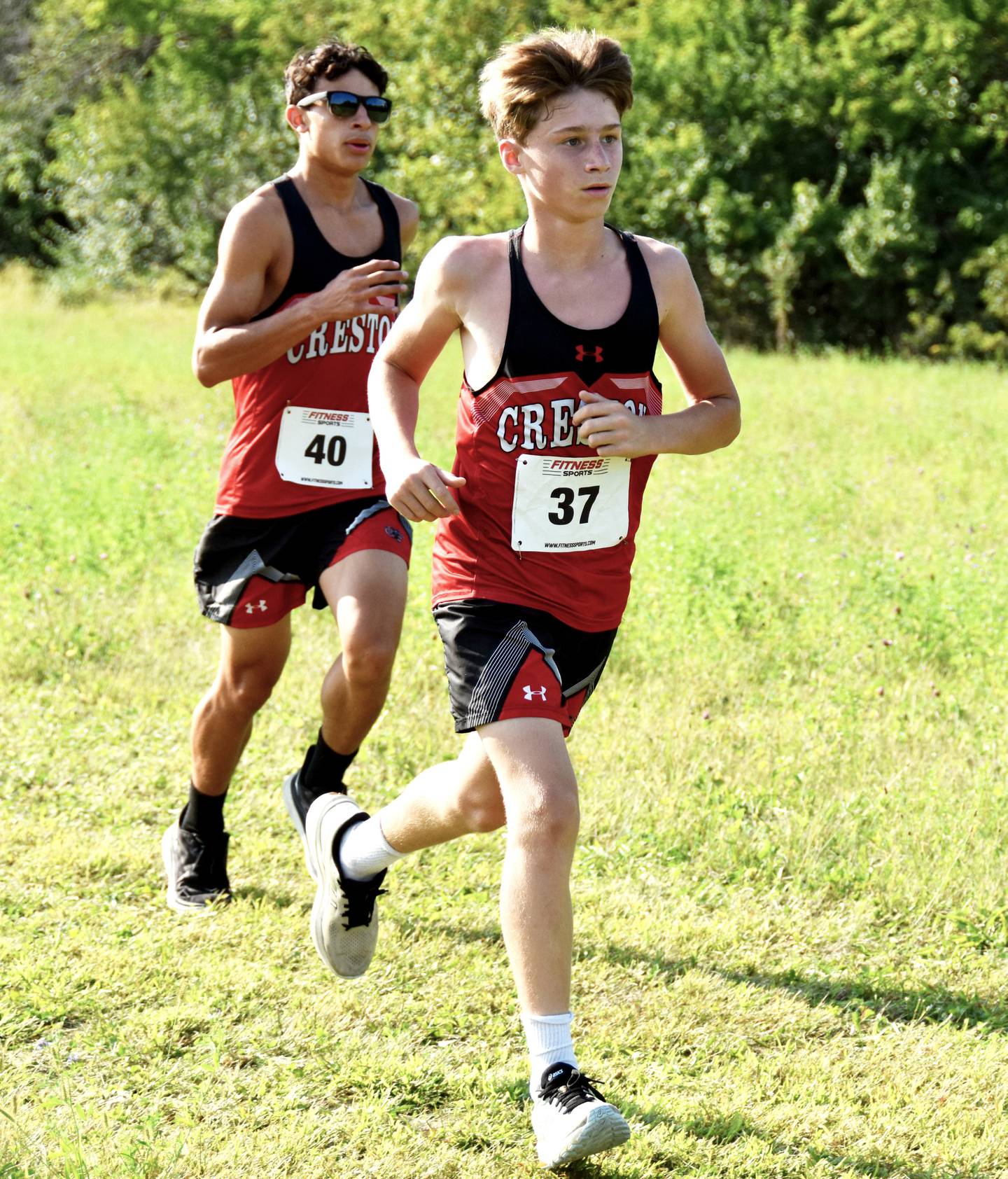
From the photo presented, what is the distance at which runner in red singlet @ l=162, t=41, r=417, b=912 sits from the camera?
12.6 ft

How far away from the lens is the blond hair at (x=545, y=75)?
2920mm

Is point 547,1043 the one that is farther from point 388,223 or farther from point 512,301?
point 388,223

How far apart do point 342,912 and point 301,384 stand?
1.46 m

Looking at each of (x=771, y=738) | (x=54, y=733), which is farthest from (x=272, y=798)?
(x=771, y=738)

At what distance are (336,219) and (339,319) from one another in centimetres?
39

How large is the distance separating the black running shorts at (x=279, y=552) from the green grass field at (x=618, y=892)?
86 cm

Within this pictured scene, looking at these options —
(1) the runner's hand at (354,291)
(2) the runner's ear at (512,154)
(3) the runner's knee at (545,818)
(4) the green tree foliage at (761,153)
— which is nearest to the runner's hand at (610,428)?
(2) the runner's ear at (512,154)

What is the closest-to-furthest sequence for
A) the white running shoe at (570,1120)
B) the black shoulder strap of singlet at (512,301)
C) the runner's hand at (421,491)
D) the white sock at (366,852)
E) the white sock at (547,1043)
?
the white running shoe at (570,1120) → the white sock at (547,1043) → the runner's hand at (421,491) → the black shoulder strap of singlet at (512,301) → the white sock at (366,852)

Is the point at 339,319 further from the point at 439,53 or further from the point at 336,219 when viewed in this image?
the point at 439,53

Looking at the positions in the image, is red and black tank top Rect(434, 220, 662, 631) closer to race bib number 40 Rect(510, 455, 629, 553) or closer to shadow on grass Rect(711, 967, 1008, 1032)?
race bib number 40 Rect(510, 455, 629, 553)

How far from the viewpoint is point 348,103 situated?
3977mm

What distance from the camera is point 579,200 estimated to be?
2939 mm

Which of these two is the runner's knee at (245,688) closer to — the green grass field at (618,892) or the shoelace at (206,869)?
the shoelace at (206,869)

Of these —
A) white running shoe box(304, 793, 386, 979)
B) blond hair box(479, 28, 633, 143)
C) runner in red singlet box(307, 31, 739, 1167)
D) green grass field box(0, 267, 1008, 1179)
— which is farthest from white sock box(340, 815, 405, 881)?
blond hair box(479, 28, 633, 143)
